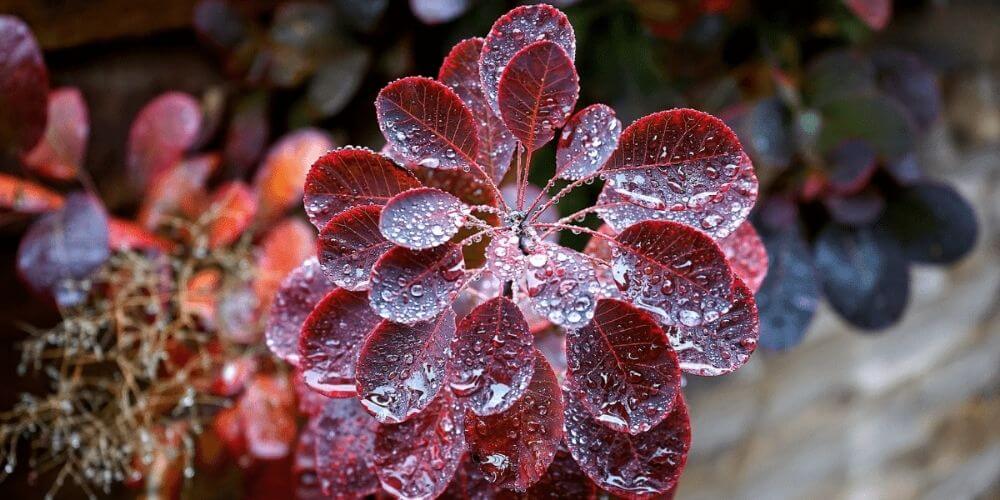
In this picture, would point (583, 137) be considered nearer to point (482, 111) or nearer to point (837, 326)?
point (482, 111)

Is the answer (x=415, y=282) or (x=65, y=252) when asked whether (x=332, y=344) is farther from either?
(x=65, y=252)

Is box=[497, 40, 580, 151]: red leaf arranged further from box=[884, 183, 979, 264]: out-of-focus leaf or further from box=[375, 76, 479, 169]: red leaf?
box=[884, 183, 979, 264]: out-of-focus leaf

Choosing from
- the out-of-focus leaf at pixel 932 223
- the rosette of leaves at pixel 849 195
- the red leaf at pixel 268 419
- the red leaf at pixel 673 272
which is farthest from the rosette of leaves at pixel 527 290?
the out-of-focus leaf at pixel 932 223

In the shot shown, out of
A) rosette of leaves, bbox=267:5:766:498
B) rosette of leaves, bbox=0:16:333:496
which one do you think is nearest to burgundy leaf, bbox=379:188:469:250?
rosette of leaves, bbox=267:5:766:498

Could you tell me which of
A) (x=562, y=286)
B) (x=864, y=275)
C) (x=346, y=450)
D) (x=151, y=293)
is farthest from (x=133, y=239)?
(x=864, y=275)

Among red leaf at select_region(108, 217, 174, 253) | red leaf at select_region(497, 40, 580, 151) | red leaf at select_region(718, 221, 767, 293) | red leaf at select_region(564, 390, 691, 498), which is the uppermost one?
red leaf at select_region(497, 40, 580, 151)

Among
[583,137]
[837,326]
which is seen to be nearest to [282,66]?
[583,137]
